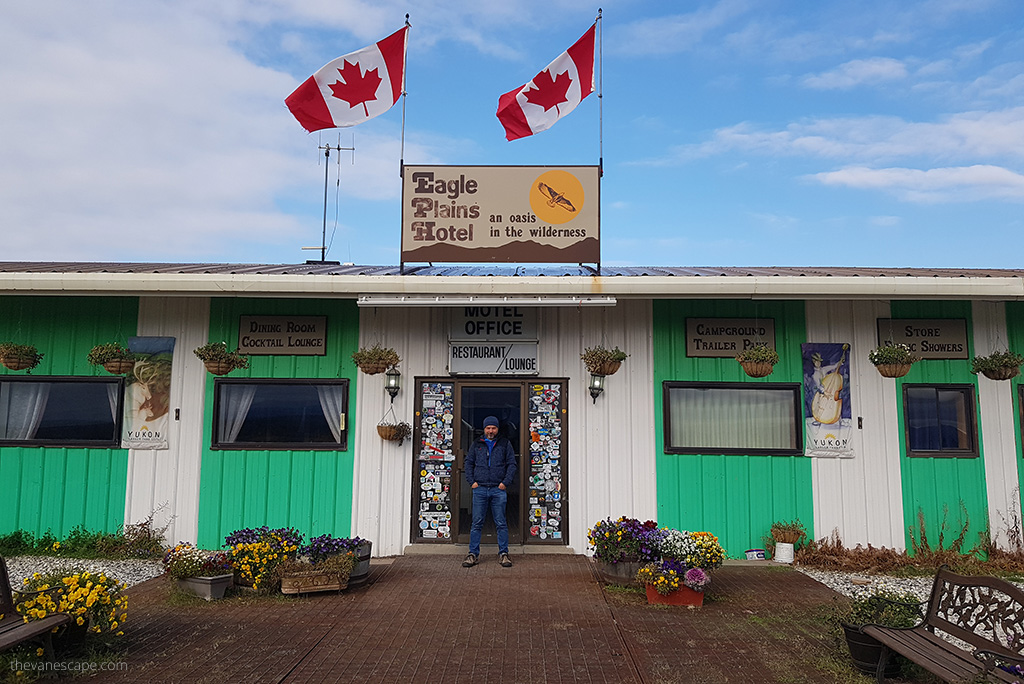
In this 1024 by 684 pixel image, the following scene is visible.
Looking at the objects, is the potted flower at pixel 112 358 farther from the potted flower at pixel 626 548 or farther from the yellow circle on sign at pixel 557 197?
the potted flower at pixel 626 548

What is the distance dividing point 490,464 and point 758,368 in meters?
3.47

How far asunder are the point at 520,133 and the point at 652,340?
11.7 ft

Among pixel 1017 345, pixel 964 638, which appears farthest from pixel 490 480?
pixel 1017 345

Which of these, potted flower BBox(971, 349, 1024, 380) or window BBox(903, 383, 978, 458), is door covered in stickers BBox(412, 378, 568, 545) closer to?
window BBox(903, 383, 978, 458)

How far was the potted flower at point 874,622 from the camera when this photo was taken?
5.16m

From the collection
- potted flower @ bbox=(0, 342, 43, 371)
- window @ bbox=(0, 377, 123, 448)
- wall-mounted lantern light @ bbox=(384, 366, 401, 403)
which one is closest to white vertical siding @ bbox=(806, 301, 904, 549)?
wall-mounted lantern light @ bbox=(384, 366, 401, 403)

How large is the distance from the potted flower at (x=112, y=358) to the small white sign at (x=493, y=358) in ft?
13.4

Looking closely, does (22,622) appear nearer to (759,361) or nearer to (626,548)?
(626,548)

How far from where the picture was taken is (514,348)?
9.60m

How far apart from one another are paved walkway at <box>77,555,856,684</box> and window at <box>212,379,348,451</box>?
226cm

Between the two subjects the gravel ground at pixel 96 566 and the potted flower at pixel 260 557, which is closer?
the potted flower at pixel 260 557

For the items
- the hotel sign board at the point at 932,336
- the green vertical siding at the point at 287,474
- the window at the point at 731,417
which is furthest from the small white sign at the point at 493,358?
the hotel sign board at the point at 932,336

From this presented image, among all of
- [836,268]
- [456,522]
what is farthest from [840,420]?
[456,522]

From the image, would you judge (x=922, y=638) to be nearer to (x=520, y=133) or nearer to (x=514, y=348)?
(x=514, y=348)
